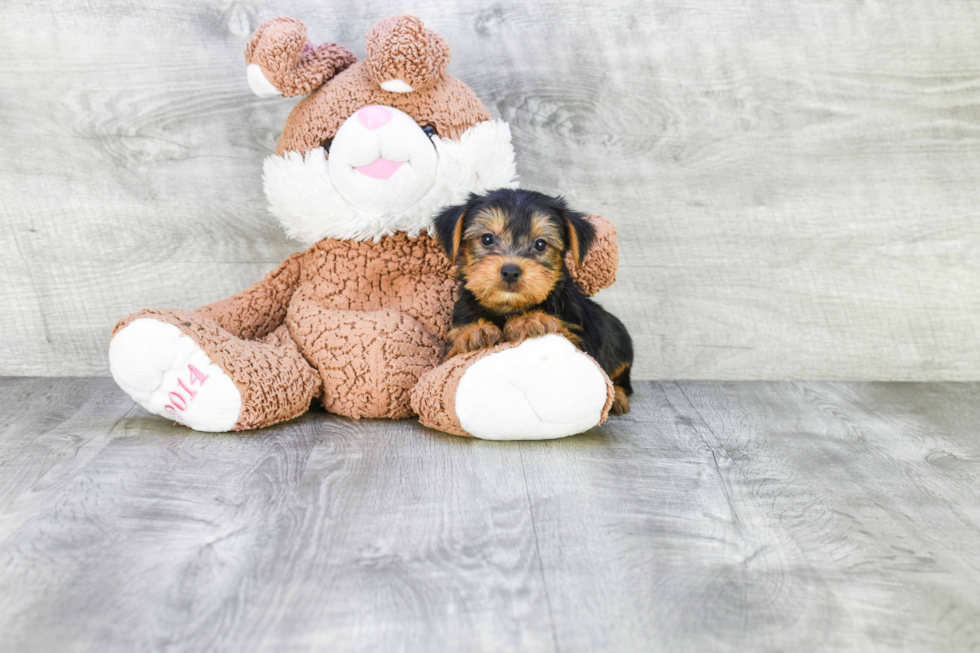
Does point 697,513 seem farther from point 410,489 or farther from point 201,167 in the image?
point 201,167

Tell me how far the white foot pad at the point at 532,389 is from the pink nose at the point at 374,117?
75cm

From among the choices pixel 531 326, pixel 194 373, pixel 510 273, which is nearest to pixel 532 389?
pixel 531 326

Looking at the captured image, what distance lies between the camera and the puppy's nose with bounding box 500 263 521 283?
205 centimetres

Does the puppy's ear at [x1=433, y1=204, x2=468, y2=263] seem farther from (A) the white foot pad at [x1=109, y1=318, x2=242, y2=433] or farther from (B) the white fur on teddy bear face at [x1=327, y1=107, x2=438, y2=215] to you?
(A) the white foot pad at [x1=109, y1=318, x2=242, y2=433]

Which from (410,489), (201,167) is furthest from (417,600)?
(201,167)

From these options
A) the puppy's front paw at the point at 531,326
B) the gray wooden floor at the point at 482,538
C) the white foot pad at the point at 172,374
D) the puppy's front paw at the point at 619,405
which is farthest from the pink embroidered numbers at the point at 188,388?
the puppy's front paw at the point at 619,405

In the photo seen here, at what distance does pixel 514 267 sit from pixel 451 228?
250 millimetres

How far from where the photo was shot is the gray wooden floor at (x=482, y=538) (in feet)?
4.35

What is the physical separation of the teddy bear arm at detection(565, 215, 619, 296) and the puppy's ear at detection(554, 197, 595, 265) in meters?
0.26

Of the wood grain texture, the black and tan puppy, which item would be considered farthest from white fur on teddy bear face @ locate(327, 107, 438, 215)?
the wood grain texture

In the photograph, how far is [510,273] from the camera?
206 centimetres

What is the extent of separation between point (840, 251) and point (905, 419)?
2.48ft

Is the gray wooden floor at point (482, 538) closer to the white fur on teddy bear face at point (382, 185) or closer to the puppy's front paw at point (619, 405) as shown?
the puppy's front paw at point (619, 405)

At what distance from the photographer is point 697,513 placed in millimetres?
1774
